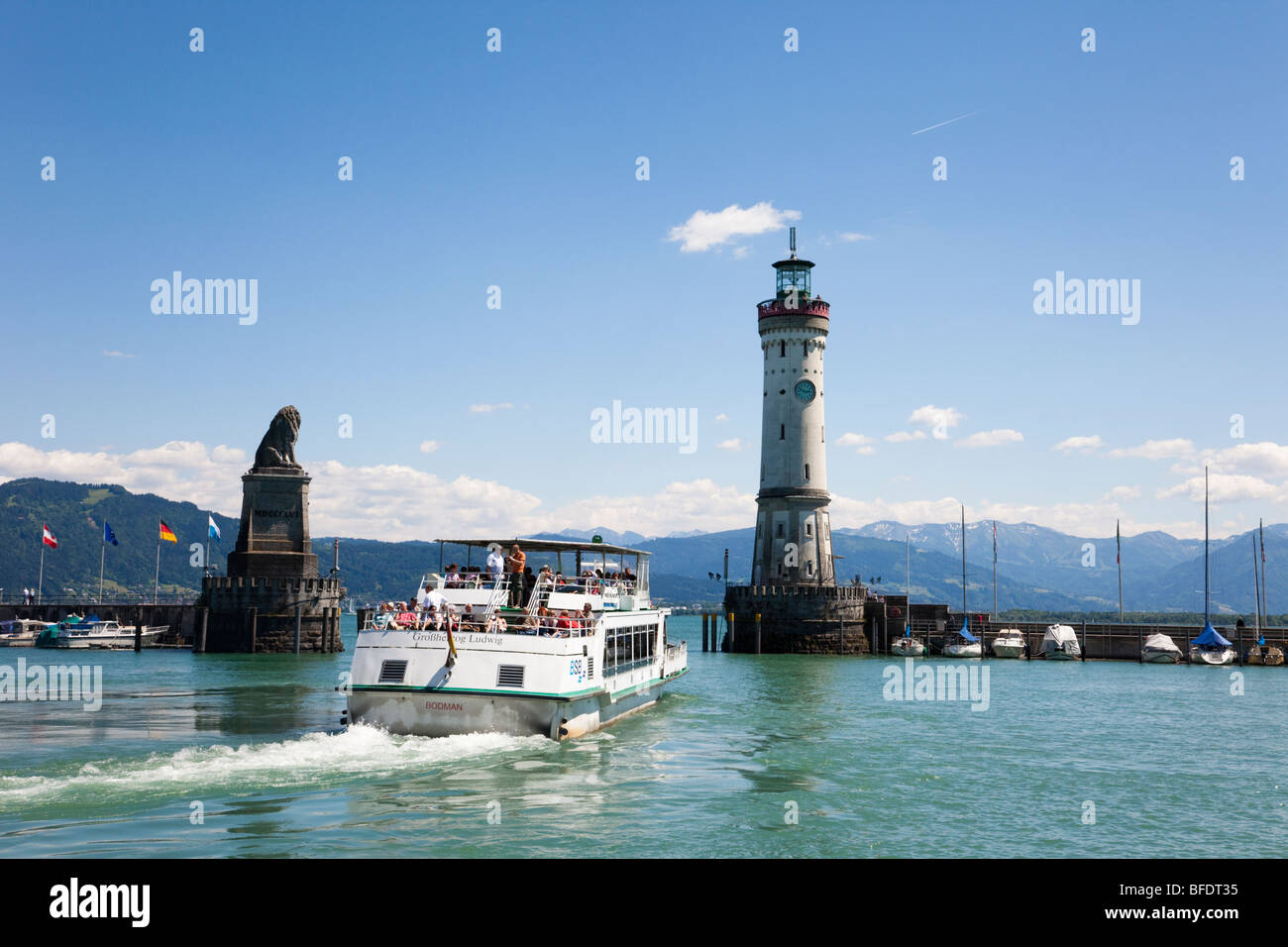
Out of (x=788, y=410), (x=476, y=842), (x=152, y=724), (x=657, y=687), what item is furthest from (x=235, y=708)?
(x=788, y=410)

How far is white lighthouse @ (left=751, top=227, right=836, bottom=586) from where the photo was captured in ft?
301

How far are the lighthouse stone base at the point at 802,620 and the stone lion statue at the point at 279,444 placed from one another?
43217 mm

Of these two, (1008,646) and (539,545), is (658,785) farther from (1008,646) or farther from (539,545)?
(1008,646)

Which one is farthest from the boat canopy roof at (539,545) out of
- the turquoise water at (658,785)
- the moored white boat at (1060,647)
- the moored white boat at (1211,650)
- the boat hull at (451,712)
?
the moored white boat at (1211,650)

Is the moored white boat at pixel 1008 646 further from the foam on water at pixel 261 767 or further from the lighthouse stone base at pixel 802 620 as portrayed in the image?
the foam on water at pixel 261 767

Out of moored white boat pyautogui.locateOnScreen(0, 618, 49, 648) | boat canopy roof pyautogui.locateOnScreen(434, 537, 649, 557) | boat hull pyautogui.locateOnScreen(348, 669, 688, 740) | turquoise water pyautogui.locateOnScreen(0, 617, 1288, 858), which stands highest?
boat canopy roof pyautogui.locateOnScreen(434, 537, 649, 557)

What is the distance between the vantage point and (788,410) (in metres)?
92.5

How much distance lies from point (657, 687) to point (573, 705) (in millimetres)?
16086

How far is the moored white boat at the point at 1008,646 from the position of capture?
8744 centimetres

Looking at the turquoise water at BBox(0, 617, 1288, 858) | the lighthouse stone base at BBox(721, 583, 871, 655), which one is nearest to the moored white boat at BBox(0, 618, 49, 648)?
the turquoise water at BBox(0, 617, 1288, 858)

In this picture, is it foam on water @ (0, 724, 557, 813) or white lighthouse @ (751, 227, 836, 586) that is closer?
foam on water @ (0, 724, 557, 813)

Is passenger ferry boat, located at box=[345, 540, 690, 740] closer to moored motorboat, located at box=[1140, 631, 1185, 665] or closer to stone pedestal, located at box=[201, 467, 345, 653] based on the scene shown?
stone pedestal, located at box=[201, 467, 345, 653]

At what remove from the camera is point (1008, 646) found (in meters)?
87.6

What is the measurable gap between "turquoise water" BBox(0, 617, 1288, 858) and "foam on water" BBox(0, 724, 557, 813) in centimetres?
9
